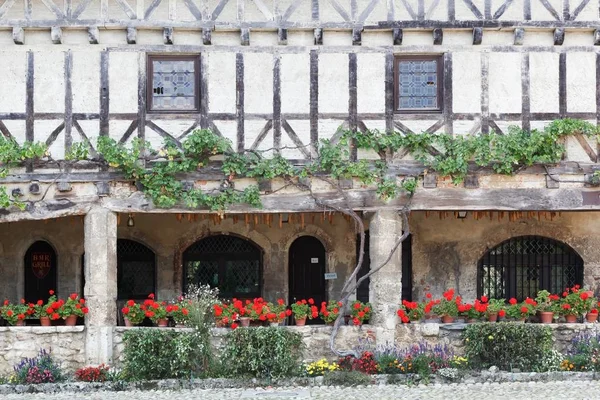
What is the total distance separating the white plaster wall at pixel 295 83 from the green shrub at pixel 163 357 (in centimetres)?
372

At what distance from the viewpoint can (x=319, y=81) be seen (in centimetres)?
1628

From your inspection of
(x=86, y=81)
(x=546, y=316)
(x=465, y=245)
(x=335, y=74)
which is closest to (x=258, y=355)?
(x=335, y=74)

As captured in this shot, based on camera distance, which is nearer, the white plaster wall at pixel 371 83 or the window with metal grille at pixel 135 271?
the white plaster wall at pixel 371 83

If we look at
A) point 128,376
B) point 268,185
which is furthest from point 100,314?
point 268,185

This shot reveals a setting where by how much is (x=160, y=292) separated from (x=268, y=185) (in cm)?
390

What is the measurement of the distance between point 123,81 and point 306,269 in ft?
17.0

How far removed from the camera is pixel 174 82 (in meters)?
16.5

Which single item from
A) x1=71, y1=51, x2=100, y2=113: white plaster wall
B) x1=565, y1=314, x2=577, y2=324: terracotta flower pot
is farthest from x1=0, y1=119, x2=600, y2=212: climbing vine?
x1=565, y1=314, x2=577, y2=324: terracotta flower pot

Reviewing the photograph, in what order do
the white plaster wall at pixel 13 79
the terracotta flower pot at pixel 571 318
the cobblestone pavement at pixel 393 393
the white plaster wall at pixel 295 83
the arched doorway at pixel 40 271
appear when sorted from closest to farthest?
the cobblestone pavement at pixel 393 393 → the white plaster wall at pixel 13 79 → the white plaster wall at pixel 295 83 → the terracotta flower pot at pixel 571 318 → the arched doorway at pixel 40 271

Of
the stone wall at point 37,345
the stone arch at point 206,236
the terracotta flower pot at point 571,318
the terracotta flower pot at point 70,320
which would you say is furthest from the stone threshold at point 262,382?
the stone arch at point 206,236

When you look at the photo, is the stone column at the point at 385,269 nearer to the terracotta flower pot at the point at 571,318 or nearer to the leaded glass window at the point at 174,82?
the terracotta flower pot at the point at 571,318

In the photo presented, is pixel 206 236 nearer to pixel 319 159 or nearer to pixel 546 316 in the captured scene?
pixel 319 159

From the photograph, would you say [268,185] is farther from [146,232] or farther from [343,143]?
[146,232]

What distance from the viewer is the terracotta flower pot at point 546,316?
16391 mm
